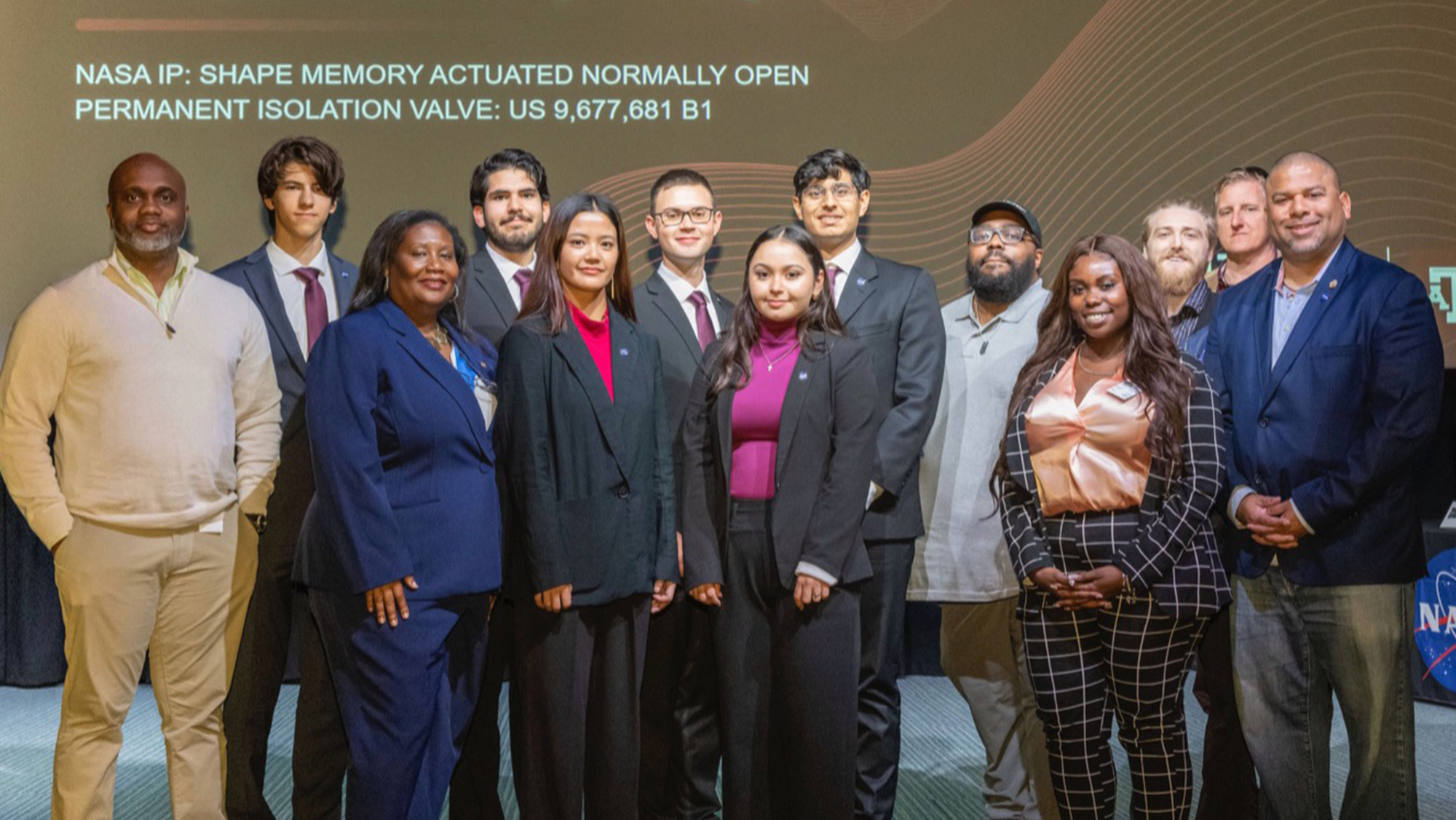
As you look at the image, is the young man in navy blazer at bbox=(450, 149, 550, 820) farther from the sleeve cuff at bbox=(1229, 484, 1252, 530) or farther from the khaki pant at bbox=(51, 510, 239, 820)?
the sleeve cuff at bbox=(1229, 484, 1252, 530)

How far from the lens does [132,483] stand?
9.96 ft

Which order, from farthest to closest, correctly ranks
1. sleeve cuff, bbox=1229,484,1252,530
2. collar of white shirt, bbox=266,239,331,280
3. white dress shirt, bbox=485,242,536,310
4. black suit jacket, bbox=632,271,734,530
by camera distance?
white dress shirt, bbox=485,242,536,310, collar of white shirt, bbox=266,239,331,280, black suit jacket, bbox=632,271,734,530, sleeve cuff, bbox=1229,484,1252,530

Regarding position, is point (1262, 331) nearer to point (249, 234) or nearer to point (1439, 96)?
point (1439, 96)

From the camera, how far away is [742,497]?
9.99 ft

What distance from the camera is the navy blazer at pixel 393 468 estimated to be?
8.82 ft

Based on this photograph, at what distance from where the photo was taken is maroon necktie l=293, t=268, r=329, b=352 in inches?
143

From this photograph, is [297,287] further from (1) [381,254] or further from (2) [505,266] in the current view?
(1) [381,254]

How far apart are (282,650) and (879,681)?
5.75 ft

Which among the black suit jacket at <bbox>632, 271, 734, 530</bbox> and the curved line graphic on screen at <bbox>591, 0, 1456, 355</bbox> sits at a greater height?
the curved line graphic on screen at <bbox>591, 0, 1456, 355</bbox>

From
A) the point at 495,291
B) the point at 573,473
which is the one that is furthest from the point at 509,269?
the point at 573,473

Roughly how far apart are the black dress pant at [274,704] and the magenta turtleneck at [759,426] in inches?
49.1

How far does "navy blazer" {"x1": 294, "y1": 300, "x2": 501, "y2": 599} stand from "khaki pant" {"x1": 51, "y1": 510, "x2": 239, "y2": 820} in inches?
18.6

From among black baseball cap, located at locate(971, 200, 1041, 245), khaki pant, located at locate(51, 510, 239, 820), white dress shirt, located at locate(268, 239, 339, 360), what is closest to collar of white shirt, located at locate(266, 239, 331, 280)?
white dress shirt, located at locate(268, 239, 339, 360)

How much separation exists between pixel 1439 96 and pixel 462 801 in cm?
457
